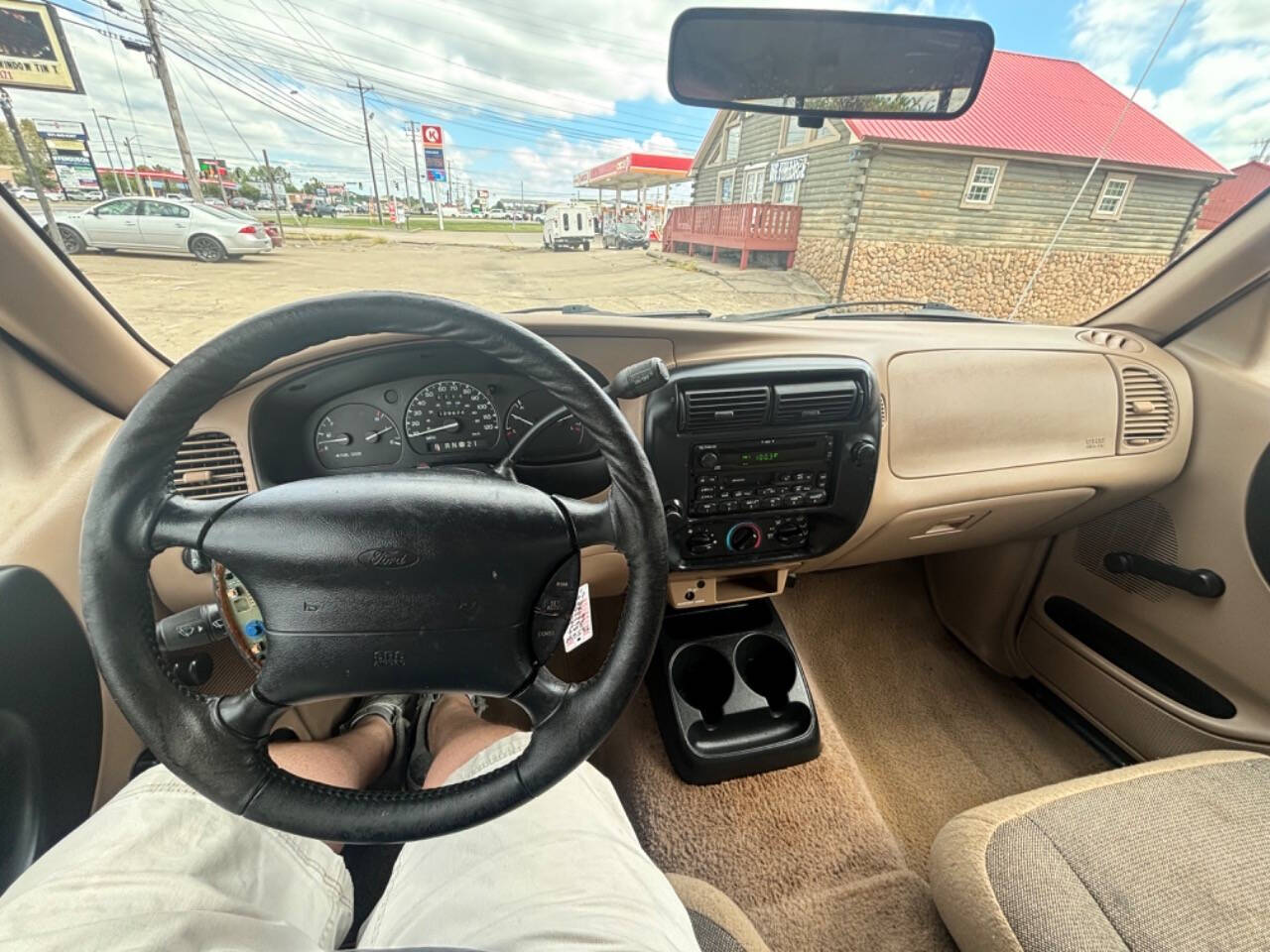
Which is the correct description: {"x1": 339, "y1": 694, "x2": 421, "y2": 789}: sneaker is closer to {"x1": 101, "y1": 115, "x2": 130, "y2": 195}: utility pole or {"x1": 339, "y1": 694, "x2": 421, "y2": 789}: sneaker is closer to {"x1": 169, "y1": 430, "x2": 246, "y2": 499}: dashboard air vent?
{"x1": 169, "y1": 430, "x2": 246, "y2": 499}: dashboard air vent

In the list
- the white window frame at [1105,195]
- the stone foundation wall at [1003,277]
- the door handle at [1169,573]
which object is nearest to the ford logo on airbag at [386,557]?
the stone foundation wall at [1003,277]

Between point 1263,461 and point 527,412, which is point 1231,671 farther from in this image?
point 527,412

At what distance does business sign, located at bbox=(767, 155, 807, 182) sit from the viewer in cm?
155

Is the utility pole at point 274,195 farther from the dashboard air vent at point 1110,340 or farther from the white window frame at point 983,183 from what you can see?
the dashboard air vent at point 1110,340

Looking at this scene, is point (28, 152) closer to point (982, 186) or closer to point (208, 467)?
point (208, 467)

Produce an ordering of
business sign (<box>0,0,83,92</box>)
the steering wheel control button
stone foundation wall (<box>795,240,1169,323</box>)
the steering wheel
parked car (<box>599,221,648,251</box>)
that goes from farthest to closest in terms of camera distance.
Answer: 1. stone foundation wall (<box>795,240,1169,323</box>)
2. parked car (<box>599,221,648,251</box>)
3. business sign (<box>0,0,83,92</box>)
4. the steering wheel control button
5. the steering wheel

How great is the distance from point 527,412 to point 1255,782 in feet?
5.29

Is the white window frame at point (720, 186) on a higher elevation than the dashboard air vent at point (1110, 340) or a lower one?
higher

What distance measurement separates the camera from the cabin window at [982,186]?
1.81m

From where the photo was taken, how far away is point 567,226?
1.41 m

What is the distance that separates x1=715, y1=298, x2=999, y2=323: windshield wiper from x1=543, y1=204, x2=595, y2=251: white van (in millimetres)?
392

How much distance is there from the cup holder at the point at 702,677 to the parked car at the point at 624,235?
1104mm

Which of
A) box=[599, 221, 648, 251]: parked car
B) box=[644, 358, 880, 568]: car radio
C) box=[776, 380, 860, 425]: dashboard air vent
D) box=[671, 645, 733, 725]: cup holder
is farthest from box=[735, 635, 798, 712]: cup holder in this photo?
box=[599, 221, 648, 251]: parked car

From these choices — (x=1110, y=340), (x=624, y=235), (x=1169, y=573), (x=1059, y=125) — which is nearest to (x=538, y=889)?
(x=624, y=235)
